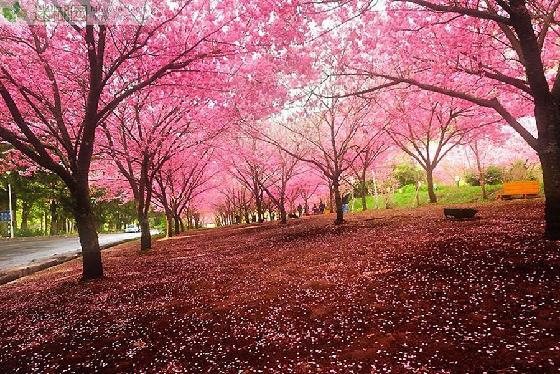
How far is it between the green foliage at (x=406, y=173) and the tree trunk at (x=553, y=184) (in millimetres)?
48145

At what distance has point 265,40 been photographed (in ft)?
43.7

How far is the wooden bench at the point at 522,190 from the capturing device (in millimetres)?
26281

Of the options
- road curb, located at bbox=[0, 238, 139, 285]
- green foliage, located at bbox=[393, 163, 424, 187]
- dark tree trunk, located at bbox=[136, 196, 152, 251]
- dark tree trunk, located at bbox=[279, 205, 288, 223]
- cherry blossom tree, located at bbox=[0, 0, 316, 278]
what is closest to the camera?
cherry blossom tree, located at bbox=[0, 0, 316, 278]

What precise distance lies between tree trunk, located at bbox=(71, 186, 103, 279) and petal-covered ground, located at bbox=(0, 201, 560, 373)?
645 mm

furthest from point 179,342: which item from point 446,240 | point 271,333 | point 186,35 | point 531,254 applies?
point 186,35

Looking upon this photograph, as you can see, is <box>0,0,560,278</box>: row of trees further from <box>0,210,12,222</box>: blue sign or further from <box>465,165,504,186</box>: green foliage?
<box>0,210,12,222</box>: blue sign

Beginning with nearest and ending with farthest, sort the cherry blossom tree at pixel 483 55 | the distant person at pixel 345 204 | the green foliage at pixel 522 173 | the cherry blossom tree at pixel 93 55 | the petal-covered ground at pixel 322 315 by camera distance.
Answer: the petal-covered ground at pixel 322 315
the cherry blossom tree at pixel 483 55
the cherry blossom tree at pixel 93 55
the green foliage at pixel 522 173
the distant person at pixel 345 204

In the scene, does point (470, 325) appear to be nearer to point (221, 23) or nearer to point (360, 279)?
point (360, 279)

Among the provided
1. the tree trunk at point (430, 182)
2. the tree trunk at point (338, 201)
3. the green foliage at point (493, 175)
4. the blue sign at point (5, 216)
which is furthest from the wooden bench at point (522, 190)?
the blue sign at point (5, 216)

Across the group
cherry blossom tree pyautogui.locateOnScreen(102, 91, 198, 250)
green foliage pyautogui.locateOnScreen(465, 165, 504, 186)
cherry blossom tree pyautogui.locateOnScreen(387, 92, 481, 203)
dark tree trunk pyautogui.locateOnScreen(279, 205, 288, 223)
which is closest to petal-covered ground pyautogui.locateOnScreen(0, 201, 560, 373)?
cherry blossom tree pyautogui.locateOnScreen(102, 91, 198, 250)

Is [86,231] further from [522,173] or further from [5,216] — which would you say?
[5,216]

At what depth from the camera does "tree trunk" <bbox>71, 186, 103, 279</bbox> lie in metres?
12.8

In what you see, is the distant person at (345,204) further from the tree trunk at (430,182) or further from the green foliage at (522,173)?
the tree trunk at (430,182)

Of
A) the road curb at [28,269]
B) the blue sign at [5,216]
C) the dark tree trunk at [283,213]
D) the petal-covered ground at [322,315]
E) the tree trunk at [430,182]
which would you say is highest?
the blue sign at [5,216]
